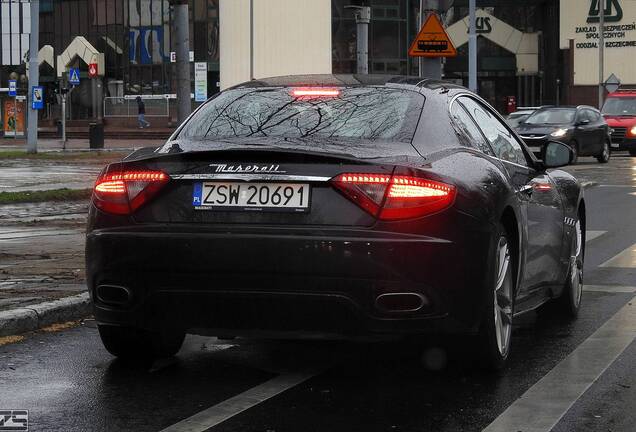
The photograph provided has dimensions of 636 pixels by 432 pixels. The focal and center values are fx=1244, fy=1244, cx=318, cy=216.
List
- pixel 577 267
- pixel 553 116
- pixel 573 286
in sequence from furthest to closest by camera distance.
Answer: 1. pixel 553 116
2. pixel 577 267
3. pixel 573 286

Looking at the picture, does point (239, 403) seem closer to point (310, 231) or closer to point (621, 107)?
point (310, 231)

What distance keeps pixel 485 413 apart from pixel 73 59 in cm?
7244

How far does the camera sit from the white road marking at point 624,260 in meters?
10.8

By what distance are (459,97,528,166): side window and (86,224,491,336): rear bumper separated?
1344 millimetres

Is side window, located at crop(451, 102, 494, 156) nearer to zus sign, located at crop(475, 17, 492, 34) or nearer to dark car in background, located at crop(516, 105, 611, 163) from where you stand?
dark car in background, located at crop(516, 105, 611, 163)

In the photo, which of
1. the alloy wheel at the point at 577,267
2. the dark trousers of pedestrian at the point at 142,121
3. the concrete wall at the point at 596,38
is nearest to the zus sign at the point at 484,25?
the concrete wall at the point at 596,38

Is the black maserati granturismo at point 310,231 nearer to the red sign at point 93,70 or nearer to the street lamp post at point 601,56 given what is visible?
the street lamp post at point 601,56

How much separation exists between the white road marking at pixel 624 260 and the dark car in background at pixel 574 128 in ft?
61.6

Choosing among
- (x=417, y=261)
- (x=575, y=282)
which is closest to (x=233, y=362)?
(x=417, y=261)

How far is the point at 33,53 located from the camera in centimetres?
3791

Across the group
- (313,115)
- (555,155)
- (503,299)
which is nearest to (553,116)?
(555,155)

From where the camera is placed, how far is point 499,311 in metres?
6.11

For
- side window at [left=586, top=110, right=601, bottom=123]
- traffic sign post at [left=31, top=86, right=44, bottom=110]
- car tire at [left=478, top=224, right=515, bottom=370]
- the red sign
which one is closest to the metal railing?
the red sign

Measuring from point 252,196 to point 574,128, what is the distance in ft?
88.8
